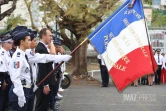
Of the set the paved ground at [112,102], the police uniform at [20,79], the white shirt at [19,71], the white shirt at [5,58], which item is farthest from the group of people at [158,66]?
the white shirt at [19,71]

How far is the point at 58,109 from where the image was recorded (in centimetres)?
1084

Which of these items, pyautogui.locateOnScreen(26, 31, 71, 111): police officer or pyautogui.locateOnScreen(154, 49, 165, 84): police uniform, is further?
pyautogui.locateOnScreen(154, 49, 165, 84): police uniform

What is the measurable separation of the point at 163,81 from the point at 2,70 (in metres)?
14.1

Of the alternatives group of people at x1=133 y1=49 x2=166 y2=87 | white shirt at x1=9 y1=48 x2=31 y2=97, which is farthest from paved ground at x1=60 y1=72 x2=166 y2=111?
group of people at x1=133 y1=49 x2=166 y2=87

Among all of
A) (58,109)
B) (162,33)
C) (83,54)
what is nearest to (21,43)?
(58,109)

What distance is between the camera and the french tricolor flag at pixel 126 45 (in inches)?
A: 272

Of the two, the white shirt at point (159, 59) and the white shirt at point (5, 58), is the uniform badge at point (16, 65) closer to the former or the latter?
the white shirt at point (5, 58)

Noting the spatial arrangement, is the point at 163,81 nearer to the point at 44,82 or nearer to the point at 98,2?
the point at 98,2

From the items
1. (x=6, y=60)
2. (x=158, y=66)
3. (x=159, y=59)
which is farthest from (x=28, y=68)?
(x=159, y=59)

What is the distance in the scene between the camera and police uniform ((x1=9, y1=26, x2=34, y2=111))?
256 inches

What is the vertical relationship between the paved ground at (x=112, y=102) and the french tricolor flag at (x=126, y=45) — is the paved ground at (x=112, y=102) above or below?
below

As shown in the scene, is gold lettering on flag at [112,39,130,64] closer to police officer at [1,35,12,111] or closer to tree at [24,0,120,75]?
police officer at [1,35,12,111]

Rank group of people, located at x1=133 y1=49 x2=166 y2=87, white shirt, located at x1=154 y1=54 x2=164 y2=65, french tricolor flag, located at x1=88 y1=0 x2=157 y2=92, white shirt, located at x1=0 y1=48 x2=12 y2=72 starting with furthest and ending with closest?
white shirt, located at x1=154 y1=54 x2=164 y2=65 < group of people, located at x1=133 y1=49 x2=166 y2=87 < white shirt, located at x1=0 y1=48 x2=12 y2=72 < french tricolor flag, located at x1=88 y1=0 x2=157 y2=92

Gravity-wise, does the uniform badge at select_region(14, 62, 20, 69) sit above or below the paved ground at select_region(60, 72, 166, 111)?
above
